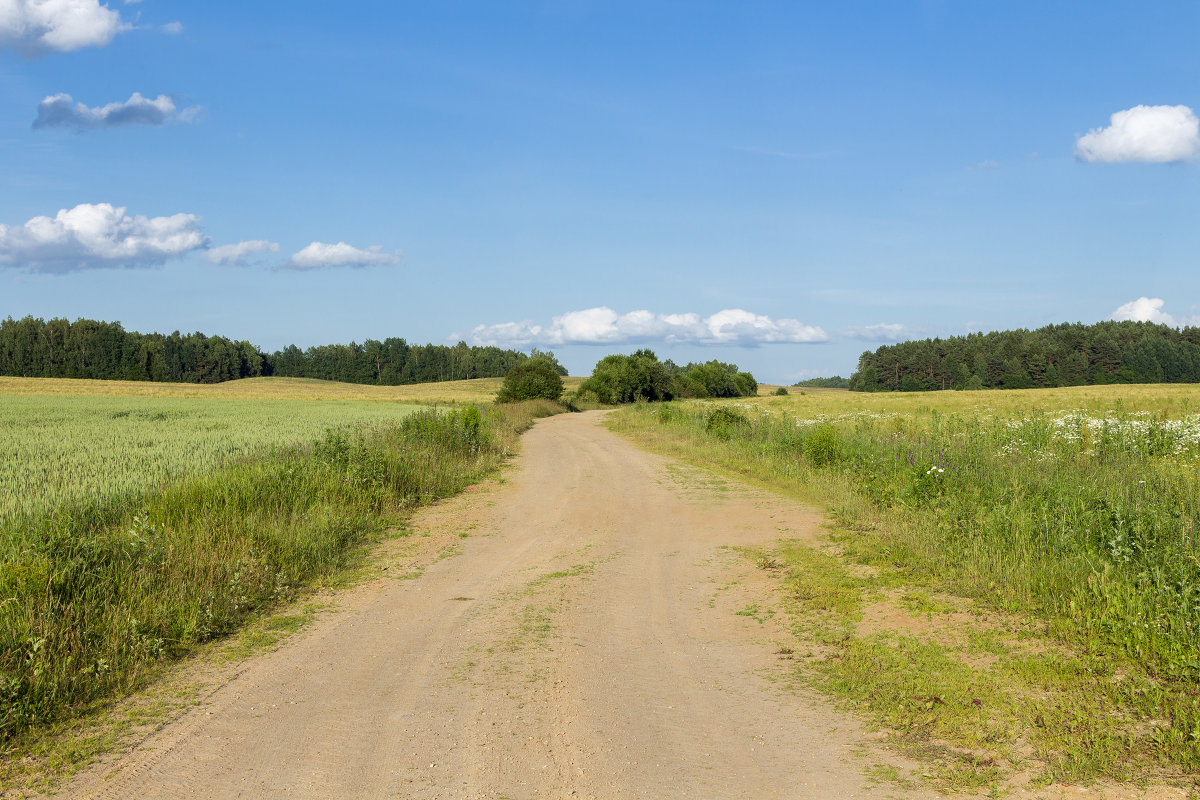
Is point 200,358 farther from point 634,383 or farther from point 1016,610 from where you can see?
point 1016,610

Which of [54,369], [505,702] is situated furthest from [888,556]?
[54,369]

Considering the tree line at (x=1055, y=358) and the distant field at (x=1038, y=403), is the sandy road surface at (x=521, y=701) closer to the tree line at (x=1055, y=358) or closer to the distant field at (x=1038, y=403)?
the distant field at (x=1038, y=403)

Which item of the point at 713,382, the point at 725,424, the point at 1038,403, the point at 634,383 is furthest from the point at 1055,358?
the point at 725,424

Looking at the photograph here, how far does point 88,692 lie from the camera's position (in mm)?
4984

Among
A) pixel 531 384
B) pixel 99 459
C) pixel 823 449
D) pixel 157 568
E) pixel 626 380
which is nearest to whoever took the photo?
pixel 157 568

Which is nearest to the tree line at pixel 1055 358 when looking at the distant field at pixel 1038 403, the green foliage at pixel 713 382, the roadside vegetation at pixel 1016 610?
the green foliage at pixel 713 382

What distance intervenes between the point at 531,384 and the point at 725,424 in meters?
31.3

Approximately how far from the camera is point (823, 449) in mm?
16219

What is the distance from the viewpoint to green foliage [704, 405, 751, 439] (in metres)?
23.2

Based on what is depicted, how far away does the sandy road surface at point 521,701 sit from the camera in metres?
3.90

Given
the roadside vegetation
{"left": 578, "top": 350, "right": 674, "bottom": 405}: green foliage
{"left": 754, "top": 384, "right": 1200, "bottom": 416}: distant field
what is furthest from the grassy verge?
{"left": 578, "top": 350, "right": 674, "bottom": 405}: green foliage

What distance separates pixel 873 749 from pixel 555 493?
10680mm

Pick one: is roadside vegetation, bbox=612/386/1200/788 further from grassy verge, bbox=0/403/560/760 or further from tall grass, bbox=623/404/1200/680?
grassy verge, bbox=0/403/560/760

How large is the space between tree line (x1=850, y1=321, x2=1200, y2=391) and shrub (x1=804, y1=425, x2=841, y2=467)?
300ft
